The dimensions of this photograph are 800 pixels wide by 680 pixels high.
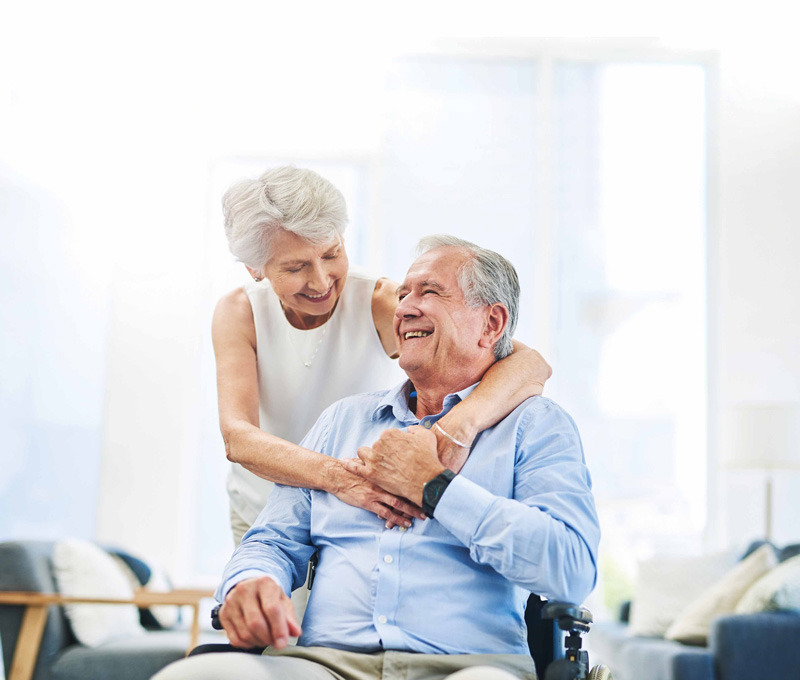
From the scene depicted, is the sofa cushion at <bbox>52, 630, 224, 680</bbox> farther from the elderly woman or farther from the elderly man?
the elderly man

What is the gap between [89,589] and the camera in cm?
373

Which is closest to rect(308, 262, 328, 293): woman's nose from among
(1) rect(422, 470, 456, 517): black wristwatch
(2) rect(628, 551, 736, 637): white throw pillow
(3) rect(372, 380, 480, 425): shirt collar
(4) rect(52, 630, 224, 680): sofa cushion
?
(3) rect(372, 380, 480, 425): shirt collar

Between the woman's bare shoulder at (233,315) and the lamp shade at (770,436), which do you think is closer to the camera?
the woman's bare shoulder at (233,315)

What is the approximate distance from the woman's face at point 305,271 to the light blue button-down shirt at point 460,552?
1.42 feet

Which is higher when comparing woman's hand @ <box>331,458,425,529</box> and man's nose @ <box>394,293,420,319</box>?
man's nose @ <box>394,293,420,319</box>

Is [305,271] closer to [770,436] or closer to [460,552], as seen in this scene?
[460,552]

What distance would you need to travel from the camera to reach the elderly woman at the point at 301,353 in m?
1.75

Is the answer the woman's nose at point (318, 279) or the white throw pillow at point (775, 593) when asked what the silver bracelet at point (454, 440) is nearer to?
the woman's nose at point (318, 279)

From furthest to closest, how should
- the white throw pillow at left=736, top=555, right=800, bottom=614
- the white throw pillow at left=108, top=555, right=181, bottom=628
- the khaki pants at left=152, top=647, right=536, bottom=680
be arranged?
the white throw pillow at left=108, top=555, right=181, bottom=628 → the white throw pillow at left=736, top=555, right=800, bottom=614 → the khaki pants at left=152, top=647, right=536, bottom=680

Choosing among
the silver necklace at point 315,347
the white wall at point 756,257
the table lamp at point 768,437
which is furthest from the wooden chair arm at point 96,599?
the white wall at point 756,257

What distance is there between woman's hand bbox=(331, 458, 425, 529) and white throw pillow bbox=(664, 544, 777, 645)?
107 inches

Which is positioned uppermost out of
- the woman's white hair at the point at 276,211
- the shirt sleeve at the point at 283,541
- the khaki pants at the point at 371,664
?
the woman's white hair at the point at 276,211

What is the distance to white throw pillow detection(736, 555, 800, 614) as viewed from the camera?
11.6 ft

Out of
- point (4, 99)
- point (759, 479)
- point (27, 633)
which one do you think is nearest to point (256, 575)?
point (27, 633)
